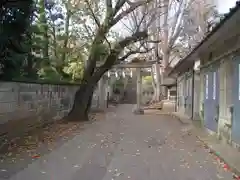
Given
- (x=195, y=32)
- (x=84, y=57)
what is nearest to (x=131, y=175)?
(x=84, y=57)

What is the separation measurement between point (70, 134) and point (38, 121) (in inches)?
77.0

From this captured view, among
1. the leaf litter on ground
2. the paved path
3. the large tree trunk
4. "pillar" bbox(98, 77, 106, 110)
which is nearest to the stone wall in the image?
the leaf litter on ground

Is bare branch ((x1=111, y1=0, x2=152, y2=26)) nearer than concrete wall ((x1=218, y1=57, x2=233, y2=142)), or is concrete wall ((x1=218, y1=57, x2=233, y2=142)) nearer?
concrete wall ((x1=218, y1=57, x2=233, y2=142))

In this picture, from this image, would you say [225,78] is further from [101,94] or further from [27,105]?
[101,94]

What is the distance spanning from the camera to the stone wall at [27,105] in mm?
9695

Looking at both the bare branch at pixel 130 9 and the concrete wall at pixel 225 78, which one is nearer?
the concrete wall at pixel 225 78

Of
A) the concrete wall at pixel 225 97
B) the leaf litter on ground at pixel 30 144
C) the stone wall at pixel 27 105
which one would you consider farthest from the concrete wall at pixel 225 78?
the stone wall at pixel 27 105

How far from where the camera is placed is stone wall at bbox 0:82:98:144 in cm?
970

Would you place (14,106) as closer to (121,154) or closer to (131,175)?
(121,154)

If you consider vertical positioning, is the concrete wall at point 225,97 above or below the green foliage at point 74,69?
below

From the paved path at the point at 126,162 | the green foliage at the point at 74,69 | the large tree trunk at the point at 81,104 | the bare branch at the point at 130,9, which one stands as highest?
the bare branch at the point at 130,9

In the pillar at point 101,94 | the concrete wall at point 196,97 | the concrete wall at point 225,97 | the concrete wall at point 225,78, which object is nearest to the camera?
the concrete wall at point 225,78

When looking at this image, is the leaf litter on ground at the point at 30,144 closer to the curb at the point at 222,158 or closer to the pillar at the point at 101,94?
the curb at the point at 222,158

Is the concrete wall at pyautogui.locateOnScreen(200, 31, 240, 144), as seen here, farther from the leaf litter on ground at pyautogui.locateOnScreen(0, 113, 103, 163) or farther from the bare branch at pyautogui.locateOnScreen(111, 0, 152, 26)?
the bare branch at pyautogui.locateOnScreen(111, 0, 152, 26)
